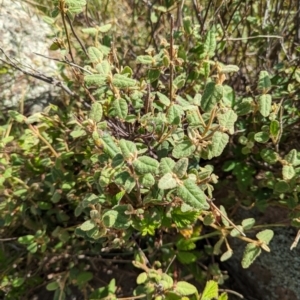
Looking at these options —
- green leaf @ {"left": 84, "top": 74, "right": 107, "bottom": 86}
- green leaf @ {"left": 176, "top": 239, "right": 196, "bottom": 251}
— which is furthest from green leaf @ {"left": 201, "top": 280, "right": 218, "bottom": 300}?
green leaf @ {"left": 84, "top": 74, "right": 107, "bottom": 86}

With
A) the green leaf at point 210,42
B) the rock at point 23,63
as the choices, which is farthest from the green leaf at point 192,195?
the rock at point 23,63

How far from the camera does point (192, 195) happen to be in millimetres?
1030

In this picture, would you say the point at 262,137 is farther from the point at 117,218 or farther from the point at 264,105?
the point at 117,218

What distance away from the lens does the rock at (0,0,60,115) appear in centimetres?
196

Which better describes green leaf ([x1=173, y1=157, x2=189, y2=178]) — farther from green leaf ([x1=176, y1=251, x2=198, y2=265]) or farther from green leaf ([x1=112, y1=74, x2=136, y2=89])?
green leaf ([x1=176, y1=251, x2=198, y2=265])

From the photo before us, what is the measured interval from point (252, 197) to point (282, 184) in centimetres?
27

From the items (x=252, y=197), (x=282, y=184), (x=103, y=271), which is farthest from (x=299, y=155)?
(x=103, y=271)

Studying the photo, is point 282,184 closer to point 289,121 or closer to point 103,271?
point 289,121

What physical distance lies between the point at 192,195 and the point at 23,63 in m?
1.24

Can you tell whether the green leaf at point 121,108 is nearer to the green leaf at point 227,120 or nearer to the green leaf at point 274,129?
the green leaf at point 227,120

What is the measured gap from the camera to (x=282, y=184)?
1.31 m

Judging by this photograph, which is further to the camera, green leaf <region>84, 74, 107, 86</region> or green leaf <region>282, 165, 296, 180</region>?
green leaf <region>282, 165, 296, 180</region>

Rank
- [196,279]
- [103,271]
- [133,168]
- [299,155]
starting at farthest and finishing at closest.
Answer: [103,271] < [196,279] < [299,155] < [133,168]

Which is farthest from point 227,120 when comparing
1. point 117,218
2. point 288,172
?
point 117,218
